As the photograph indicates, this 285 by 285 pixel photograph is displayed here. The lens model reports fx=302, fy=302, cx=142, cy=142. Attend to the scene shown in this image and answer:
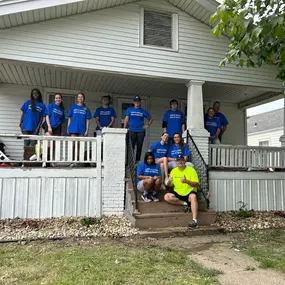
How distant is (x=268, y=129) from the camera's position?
21781 millimetres

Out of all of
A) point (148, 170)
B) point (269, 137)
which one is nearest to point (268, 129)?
point (269, 137)

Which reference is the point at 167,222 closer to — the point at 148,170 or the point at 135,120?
the point at 148,170

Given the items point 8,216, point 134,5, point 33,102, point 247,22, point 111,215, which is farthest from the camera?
point 134,5

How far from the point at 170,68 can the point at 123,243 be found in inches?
167

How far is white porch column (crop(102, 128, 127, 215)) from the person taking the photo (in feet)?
20.4

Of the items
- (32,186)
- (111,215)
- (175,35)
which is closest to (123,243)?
(111,215)

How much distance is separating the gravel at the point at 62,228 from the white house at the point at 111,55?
59 cm

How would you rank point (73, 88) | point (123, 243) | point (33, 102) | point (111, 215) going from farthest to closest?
point (73, 88), point (33, 102), point (111, 215), point (123, 243)

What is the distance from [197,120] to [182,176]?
1.97m

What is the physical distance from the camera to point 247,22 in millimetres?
3865

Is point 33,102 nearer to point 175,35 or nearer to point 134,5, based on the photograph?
point 134,5

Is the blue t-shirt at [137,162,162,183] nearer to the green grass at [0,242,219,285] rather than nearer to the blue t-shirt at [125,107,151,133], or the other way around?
the blue t-shirt at [125,107,151,133]

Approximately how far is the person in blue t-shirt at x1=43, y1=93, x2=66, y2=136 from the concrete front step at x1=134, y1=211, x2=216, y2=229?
269cm

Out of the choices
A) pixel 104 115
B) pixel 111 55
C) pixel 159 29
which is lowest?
pixel 104 115
